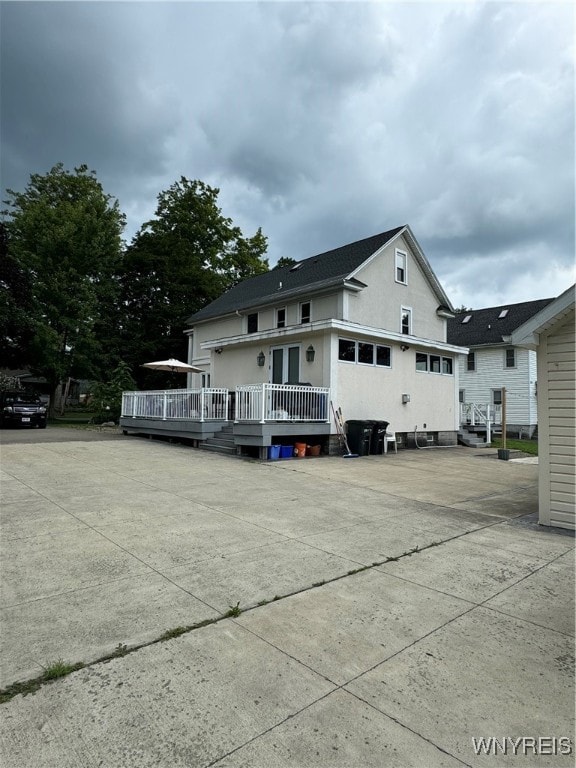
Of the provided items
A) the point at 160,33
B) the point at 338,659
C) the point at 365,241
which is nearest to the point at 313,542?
the point at 338,659

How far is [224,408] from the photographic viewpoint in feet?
44.2

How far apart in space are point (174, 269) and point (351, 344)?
58.7ft

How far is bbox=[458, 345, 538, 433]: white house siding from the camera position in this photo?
23.3 m

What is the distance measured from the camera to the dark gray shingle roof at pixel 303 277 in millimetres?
14744

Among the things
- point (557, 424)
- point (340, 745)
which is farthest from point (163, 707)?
point (557, 424)

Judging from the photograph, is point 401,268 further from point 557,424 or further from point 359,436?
point 557,424

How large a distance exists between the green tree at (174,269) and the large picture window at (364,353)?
15.9 m

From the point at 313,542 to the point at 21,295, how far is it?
2270 centimetres

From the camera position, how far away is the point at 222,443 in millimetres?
12266

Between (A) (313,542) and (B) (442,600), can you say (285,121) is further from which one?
(B) (442,600)

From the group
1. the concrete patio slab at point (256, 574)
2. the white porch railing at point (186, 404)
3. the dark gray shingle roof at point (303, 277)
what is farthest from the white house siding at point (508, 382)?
the concrete patio slab at point (256, 574)

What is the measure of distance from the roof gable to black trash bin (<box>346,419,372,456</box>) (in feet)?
14.9

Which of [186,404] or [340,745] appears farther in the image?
[186,404]

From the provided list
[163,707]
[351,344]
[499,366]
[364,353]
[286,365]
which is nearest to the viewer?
[163,707]
